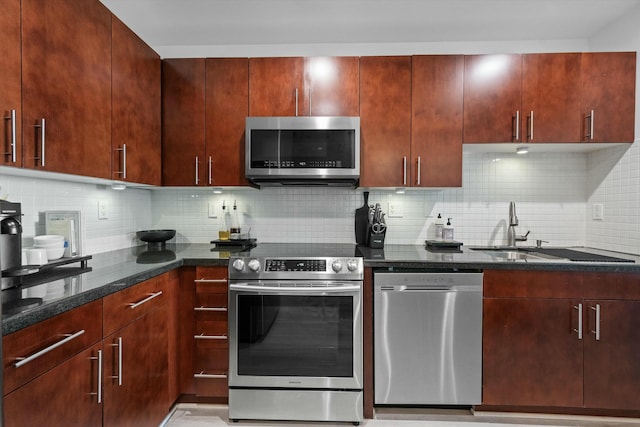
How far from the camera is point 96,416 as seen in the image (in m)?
1.40

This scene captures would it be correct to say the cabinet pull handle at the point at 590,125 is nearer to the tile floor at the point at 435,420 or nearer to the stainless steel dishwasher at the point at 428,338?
the stainless steel dishwasher at the point at 428,338

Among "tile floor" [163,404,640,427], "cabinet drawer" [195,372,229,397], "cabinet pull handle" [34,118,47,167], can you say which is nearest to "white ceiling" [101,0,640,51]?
"cabinet pull handle" [34,118,47,167]

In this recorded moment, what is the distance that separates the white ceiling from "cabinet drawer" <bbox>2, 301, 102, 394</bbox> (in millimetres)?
1997

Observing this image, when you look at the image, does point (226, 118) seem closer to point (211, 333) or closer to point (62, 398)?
point (211, 333)

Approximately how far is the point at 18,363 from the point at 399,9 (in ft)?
8.64

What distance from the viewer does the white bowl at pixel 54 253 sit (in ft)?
5.37

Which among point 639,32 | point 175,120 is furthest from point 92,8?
point 639,32

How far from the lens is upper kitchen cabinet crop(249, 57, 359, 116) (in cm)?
244

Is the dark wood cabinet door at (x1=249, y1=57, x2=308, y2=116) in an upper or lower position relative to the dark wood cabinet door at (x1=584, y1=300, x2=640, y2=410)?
upper

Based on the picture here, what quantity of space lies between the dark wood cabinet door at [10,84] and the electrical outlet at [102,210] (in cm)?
105

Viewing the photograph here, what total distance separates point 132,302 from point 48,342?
0.49 meters

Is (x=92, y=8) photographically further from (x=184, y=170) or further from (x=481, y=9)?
(x=481, y=9)

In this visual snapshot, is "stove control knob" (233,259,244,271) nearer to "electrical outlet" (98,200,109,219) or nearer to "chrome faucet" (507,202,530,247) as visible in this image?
"electrical outlet" (98,200,109,219)

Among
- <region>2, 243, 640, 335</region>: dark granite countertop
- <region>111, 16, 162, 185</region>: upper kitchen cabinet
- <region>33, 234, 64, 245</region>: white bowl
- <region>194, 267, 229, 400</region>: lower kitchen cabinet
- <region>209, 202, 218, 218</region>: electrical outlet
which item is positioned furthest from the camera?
<region>209, 202, 218, 218</region>: electrical outlet
